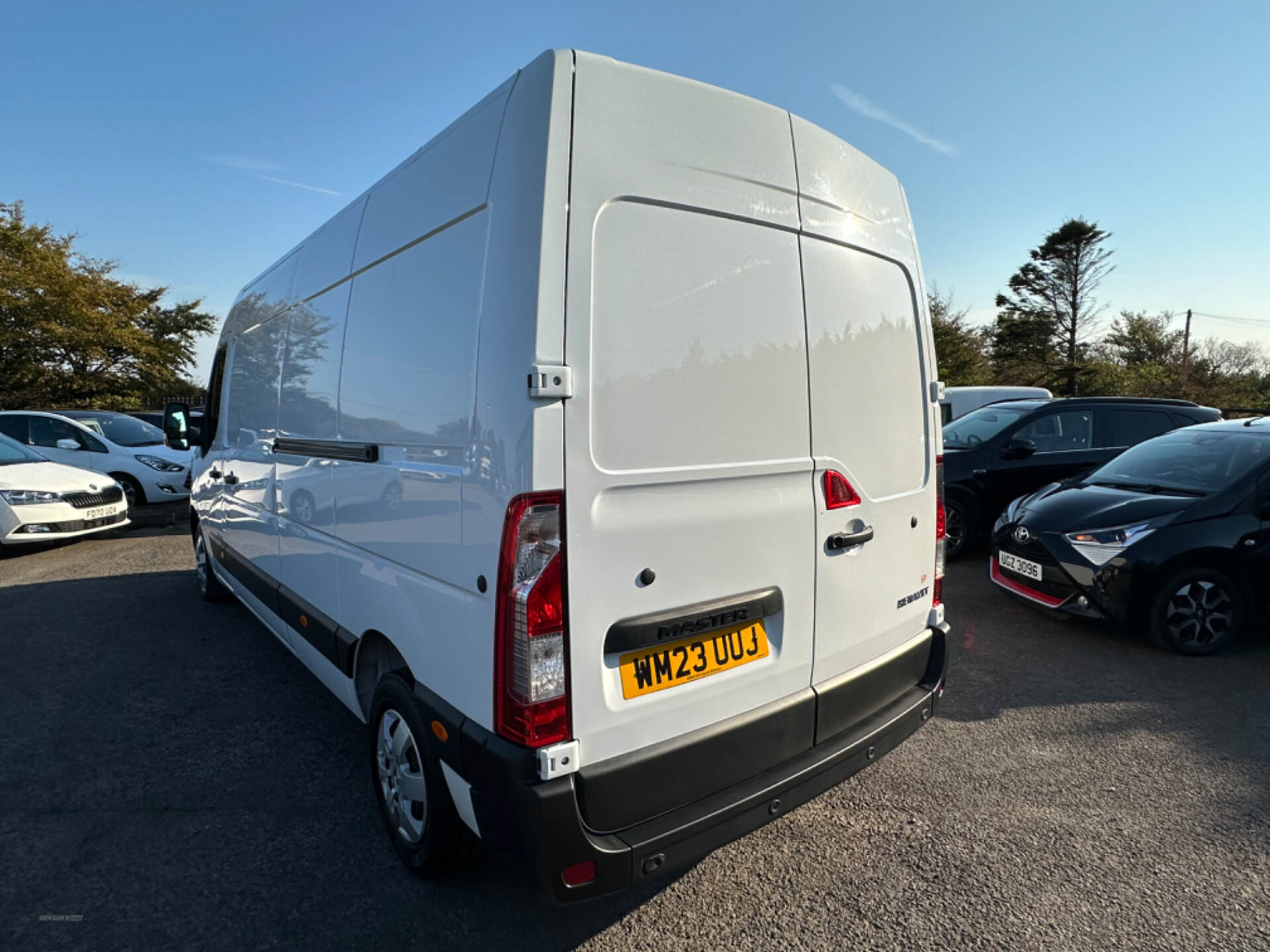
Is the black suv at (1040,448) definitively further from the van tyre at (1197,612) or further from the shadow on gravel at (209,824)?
the shadow on gravel at (209,824)

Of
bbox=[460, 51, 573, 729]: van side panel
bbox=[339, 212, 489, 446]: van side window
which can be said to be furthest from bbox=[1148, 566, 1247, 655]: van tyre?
bbox=[339, 212, 489, 446]: van side window

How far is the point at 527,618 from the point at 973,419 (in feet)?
23.9

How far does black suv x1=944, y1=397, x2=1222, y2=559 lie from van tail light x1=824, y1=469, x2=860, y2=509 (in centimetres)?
494

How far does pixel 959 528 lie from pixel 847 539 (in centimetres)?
510

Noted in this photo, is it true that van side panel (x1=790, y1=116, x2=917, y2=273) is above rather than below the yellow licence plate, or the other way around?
above

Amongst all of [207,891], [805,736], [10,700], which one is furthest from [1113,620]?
[10,700]

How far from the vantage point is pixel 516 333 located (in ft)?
5.70

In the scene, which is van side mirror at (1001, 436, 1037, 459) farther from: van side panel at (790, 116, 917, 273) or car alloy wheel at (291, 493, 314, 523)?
car alloy wheel at (291, 493, 314, 523)

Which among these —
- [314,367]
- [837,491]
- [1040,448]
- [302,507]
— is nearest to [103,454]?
[302,507]

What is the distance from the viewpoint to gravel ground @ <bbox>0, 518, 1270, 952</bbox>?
213 centimetres

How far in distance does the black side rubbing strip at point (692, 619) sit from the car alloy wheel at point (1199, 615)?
3571 mm

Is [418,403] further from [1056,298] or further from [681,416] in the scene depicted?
[1056,298]


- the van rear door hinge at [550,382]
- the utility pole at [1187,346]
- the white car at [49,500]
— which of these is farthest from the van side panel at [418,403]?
the utility pole at [1187,346]

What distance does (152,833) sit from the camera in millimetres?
2641
